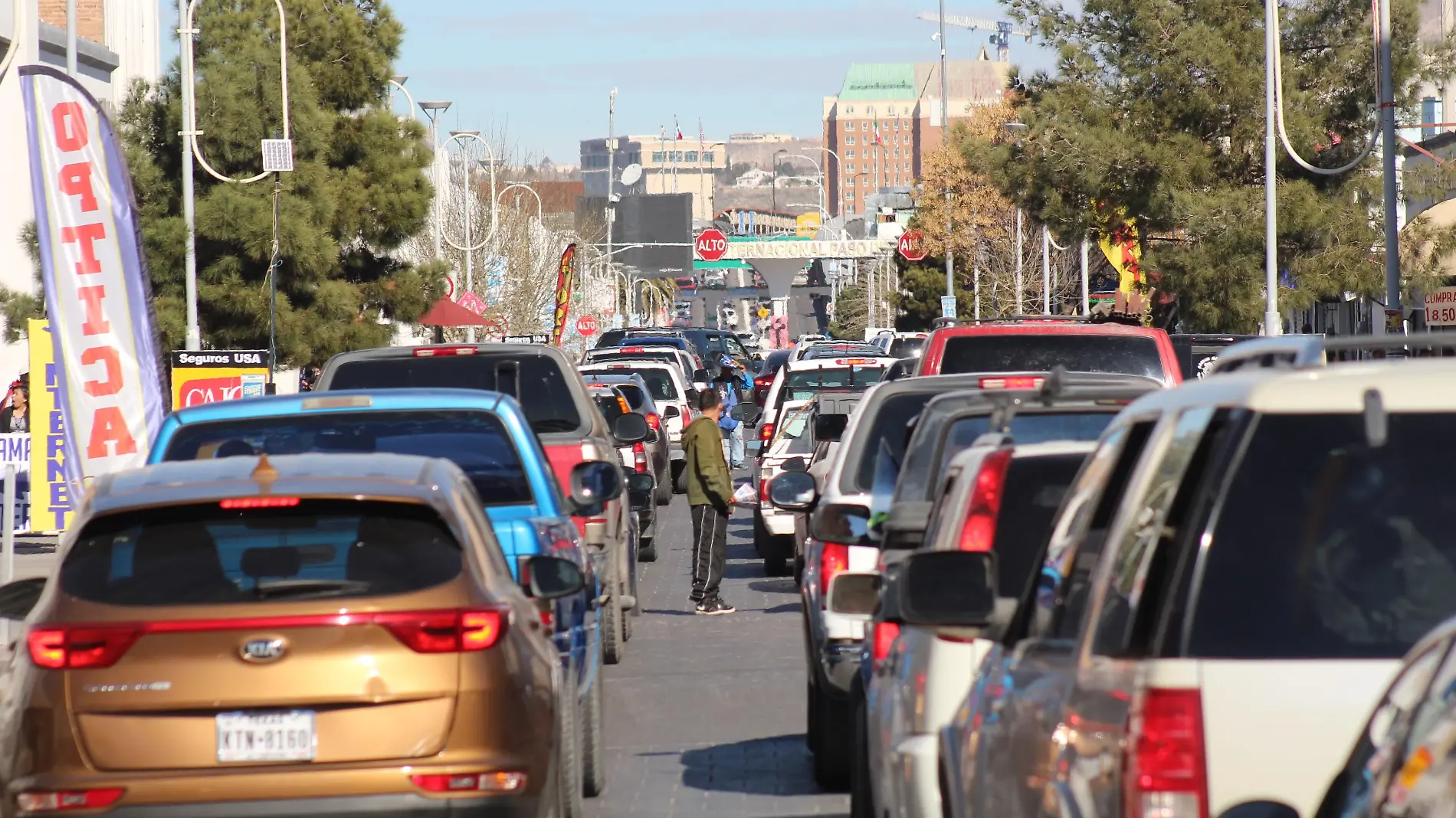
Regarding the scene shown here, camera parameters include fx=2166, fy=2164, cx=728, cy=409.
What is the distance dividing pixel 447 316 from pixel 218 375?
56.1 ft

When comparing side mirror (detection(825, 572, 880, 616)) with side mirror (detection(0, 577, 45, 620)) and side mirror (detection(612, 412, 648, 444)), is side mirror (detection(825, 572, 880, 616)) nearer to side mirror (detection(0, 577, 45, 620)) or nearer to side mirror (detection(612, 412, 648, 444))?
side mirror (detection(0, 577, 45, 620))

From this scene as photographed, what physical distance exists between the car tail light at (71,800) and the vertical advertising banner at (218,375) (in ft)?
56.3

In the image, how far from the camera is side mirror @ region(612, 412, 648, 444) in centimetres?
1541

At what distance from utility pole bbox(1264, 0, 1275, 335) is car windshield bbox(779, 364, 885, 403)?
9.61 metres

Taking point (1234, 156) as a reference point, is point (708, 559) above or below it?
below

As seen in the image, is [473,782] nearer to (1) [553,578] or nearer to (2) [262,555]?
(2) [262,555]

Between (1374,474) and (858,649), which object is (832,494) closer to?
(858,649)

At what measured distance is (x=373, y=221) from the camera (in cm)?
3853

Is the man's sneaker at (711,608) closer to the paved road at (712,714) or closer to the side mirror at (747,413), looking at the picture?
the paved road at (712,714)

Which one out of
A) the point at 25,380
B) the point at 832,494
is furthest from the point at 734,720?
the point at 25,380

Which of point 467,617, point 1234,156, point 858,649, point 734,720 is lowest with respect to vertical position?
point 734,720

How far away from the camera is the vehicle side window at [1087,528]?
172 inches

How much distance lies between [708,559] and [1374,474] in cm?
1316

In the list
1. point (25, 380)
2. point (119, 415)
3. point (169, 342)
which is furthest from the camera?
point (169, 342)
